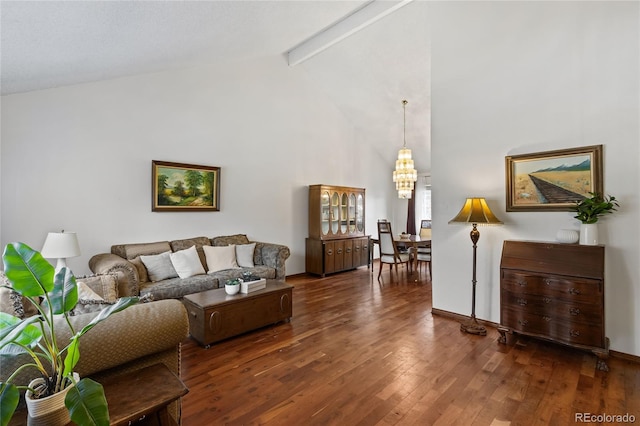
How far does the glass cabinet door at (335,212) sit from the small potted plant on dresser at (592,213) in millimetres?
3941

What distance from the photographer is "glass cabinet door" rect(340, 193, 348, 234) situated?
20.6 ft

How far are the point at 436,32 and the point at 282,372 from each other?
405cm

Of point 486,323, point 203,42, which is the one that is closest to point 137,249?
point 203,42

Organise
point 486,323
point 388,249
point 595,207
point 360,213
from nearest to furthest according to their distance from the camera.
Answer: point 595,207
point 486,323
point 388,249
point 360,213

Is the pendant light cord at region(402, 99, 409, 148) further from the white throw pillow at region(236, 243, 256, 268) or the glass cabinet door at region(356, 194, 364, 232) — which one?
the white throw pillow at region(236, 243, 256, 268)

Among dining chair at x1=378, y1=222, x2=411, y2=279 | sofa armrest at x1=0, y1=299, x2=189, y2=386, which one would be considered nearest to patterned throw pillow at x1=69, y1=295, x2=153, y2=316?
sofa armrest at x1=0, y1=299, x2=189, y2=386

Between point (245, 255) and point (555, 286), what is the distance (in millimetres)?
3730

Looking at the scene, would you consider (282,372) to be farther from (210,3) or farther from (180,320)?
(210,3)

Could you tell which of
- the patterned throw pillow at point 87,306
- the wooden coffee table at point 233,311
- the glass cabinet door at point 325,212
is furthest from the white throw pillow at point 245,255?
the patterned throw pillow at point 87,306

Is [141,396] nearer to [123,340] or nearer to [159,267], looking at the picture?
[123,340]

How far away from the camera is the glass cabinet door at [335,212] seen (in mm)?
6090

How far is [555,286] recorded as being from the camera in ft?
8.79

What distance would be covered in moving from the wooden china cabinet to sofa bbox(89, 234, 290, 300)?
1.33m

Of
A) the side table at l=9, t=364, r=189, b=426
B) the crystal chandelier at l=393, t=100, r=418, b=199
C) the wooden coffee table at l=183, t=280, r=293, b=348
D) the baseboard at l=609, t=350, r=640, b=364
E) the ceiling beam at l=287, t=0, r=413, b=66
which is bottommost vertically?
the baseboard at l=609, t=350, r=640, b=364
